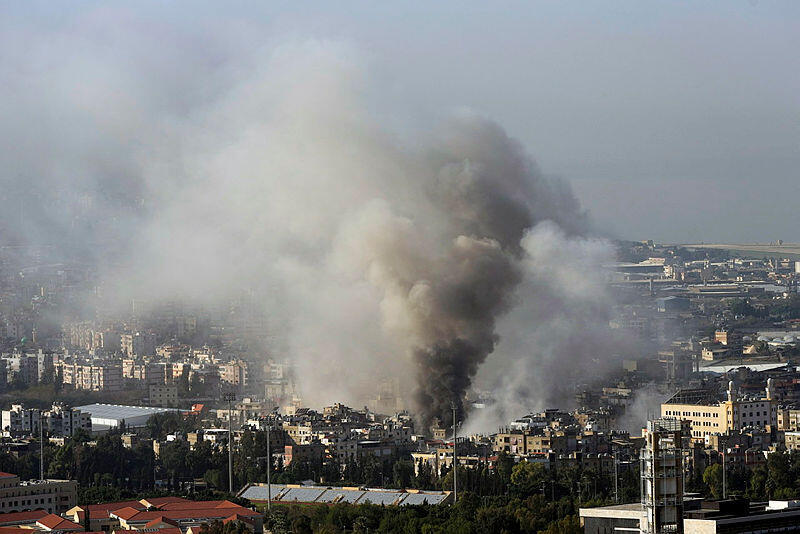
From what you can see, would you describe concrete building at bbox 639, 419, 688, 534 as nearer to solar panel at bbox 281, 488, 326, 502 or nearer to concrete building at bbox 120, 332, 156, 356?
solar panel at bbox 281, 488, 326, 502

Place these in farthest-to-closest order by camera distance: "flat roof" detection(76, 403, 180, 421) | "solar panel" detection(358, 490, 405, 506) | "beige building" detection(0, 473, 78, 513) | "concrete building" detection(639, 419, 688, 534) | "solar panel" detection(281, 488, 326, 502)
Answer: "flat roof" detection(76, 403, 180, 421)
"solar panel" detection(281, 488, 326, 502)
"solar panel" detection(358, 490, 405, 506)
"beige building" detection(0, 473, 78, 513)
"concrete building" detection(639, 419, 688, 534)

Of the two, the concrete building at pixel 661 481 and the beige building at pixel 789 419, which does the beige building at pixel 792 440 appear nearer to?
the beige building at pixel 789 419

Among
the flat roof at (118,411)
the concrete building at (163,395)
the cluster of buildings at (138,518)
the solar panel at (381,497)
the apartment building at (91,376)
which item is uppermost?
the apartment building at (91,376)

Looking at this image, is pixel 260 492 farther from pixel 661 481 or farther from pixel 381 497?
pixel 661 481

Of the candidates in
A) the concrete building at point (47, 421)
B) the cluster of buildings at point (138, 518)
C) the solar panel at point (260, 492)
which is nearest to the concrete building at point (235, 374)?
the concrete building at point (47, 421)

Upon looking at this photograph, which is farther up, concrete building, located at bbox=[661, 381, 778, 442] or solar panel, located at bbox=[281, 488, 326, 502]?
concrete building, located at bbox=[661, 381, 778, 442]

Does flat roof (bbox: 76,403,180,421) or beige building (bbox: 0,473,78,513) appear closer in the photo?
beige building (bbox: 0,473,78,513)

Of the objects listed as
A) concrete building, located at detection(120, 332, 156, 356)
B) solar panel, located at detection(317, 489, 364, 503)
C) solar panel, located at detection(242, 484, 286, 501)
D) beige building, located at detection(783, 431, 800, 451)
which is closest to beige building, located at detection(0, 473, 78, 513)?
solar panel, located at detection(242, 484, 286, 501)

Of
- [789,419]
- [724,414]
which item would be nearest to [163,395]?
[724,414]
